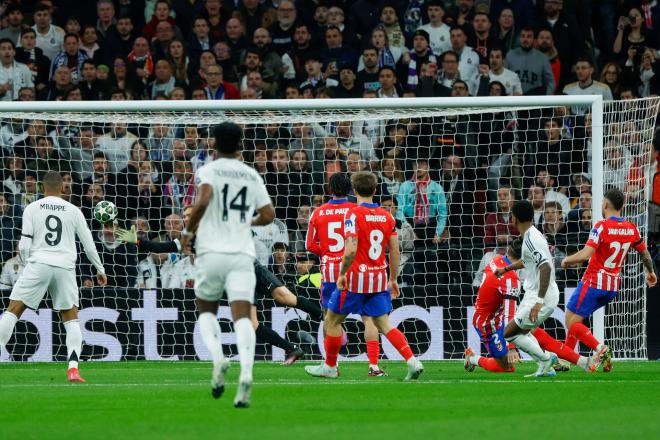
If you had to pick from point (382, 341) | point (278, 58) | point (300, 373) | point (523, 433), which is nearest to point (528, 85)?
point (278, 58)

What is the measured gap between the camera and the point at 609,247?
13047 millimetres

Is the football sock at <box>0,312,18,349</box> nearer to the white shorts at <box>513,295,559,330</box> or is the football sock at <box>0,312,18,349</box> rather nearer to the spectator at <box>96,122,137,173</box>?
the spectator at <box>96,122,137,173</box>

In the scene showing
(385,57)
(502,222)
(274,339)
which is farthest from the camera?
(385,57)

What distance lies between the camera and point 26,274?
12062mm

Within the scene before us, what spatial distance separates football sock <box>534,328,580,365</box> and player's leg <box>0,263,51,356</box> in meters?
5.50

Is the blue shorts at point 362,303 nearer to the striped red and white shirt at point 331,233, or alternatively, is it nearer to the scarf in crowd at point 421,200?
the striped red and white shirt at point 331,233

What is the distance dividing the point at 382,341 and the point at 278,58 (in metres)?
5.76

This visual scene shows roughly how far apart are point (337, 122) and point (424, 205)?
6.59ft

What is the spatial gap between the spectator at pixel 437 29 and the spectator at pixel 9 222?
733 centimetres

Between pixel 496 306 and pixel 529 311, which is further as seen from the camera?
pixel 496 306

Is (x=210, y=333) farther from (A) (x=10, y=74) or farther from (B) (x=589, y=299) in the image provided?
(A) (x=10, y=74)

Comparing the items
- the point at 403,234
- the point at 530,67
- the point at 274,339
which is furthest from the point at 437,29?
the point at 274,339

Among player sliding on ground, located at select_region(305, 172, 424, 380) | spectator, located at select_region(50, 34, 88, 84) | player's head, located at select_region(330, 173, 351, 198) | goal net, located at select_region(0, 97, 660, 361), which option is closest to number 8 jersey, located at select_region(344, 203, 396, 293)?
player sliding on ground, located at select_region(305, 172, 424, 380)

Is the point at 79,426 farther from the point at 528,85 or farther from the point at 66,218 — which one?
the point at 528,85
